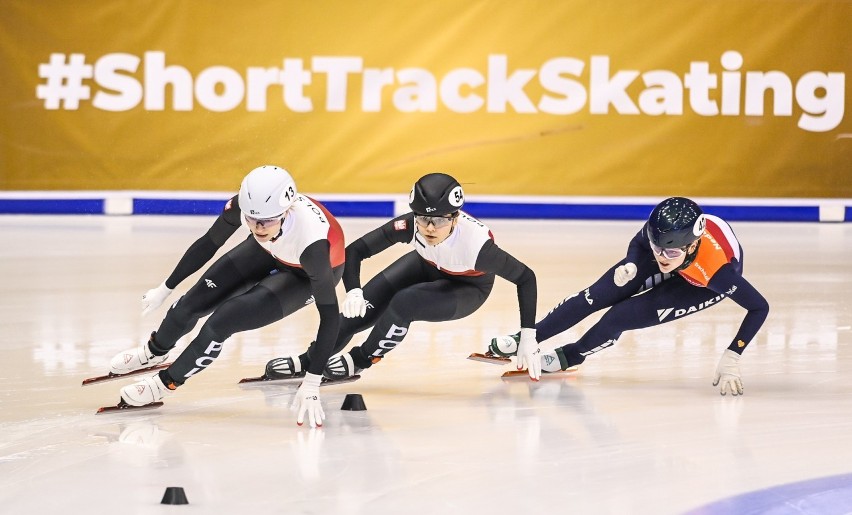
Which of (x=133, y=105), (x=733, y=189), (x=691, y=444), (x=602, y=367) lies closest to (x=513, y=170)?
(x=733, y=189)

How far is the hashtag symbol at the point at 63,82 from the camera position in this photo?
11188 millimetres

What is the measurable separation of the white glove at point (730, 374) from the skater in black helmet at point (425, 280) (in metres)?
0.71

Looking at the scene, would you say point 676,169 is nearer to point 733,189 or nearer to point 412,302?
point 733,189

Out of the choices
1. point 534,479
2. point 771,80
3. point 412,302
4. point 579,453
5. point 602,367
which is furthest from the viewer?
point 771,80

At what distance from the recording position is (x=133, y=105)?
11.2m

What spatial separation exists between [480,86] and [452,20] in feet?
2.04

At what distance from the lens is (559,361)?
5.23 meters

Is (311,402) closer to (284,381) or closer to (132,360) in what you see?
(284,381)

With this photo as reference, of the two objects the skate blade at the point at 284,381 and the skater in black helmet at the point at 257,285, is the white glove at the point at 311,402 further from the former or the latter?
the skate blade at the point at 284,381

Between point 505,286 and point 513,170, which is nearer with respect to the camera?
point 505,286

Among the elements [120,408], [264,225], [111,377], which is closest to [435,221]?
[264,225]

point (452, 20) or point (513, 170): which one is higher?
point (452, 20)

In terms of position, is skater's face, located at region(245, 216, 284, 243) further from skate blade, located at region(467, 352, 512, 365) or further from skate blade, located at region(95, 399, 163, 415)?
skate blade, located at region(467, 352, 512, 365)

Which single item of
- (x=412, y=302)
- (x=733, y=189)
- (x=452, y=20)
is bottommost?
(x=412, y=302)
